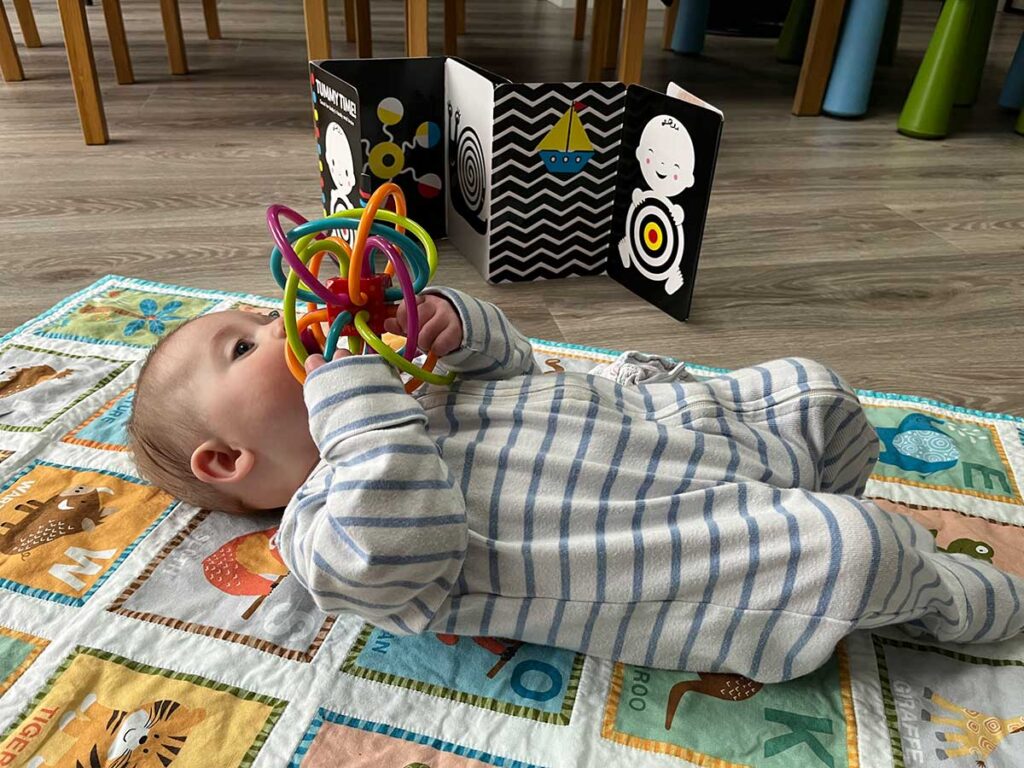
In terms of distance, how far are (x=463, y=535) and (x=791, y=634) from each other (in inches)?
10.2

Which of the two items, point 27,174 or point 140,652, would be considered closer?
point 140,652

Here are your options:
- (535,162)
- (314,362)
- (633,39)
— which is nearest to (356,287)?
(314,362)

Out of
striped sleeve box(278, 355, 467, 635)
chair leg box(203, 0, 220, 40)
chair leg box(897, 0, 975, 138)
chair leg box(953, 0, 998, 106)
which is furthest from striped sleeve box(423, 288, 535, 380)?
chair leg box(203, 0, 220, 40)

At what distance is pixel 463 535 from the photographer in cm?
64

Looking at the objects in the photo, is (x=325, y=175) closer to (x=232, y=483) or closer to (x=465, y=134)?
(x=465, y=134)

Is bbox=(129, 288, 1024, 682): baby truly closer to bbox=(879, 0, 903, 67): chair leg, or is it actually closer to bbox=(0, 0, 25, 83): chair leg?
bbox=(0, 0, 25, 83): chair leg

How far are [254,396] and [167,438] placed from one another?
100 millimetres

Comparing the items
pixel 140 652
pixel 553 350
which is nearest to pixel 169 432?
pixel 140 652

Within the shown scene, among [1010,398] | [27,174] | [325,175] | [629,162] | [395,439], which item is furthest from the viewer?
[27,174]

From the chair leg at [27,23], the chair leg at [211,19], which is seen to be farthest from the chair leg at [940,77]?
the chair leg at [27,23]

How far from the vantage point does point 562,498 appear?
2.26ft

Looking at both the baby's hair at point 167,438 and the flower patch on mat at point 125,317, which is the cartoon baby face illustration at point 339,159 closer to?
the flower patch on mat at point 125,317

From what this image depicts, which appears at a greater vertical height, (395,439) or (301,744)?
(395,439)

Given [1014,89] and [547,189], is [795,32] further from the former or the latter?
[547,189]
